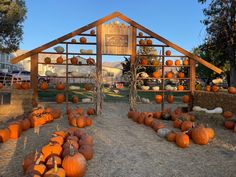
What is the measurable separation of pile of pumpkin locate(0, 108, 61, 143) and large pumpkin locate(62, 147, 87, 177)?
2507 millimetres

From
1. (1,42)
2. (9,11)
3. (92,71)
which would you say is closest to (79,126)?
(92,71)

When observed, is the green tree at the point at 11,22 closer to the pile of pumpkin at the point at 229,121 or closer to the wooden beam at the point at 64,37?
the wooden beam at the point at 64,37

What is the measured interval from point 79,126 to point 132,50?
4621 millimetres

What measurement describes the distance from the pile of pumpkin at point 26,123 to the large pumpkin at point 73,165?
98.7 inches

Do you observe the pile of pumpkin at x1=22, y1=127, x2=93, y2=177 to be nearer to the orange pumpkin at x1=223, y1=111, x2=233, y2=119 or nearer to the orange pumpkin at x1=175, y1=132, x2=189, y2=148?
the orange pumpkin at x1=175, y1=132, x2=189, y2=148

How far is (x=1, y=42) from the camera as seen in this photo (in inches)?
695

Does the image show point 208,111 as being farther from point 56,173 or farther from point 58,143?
point 56,173

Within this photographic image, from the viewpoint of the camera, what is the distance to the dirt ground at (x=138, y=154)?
380 cm

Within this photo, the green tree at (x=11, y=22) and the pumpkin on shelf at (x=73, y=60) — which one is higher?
the green tree at (x=11, y=22)

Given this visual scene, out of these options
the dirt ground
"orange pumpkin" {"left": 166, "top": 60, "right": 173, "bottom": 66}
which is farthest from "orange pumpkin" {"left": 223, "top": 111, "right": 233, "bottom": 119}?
"orange pumpkin" {"left": 166, "top": 60, "right": 173, "bottom": 66}

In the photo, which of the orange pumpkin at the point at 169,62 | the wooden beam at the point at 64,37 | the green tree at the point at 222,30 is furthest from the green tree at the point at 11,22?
the green tree at the point at 222,30

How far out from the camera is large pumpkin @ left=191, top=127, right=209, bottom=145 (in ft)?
17.3

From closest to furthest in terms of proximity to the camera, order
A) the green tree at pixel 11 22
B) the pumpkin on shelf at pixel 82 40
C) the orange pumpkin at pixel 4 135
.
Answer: the orange pumpkin at pixel 4 135
the pumpkin on shelf at pixel 82 40
the green tree at pixel 11 22

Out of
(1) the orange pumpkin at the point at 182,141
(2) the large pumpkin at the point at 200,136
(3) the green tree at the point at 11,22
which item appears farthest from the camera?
(3) the green tree at the point at 11,22
